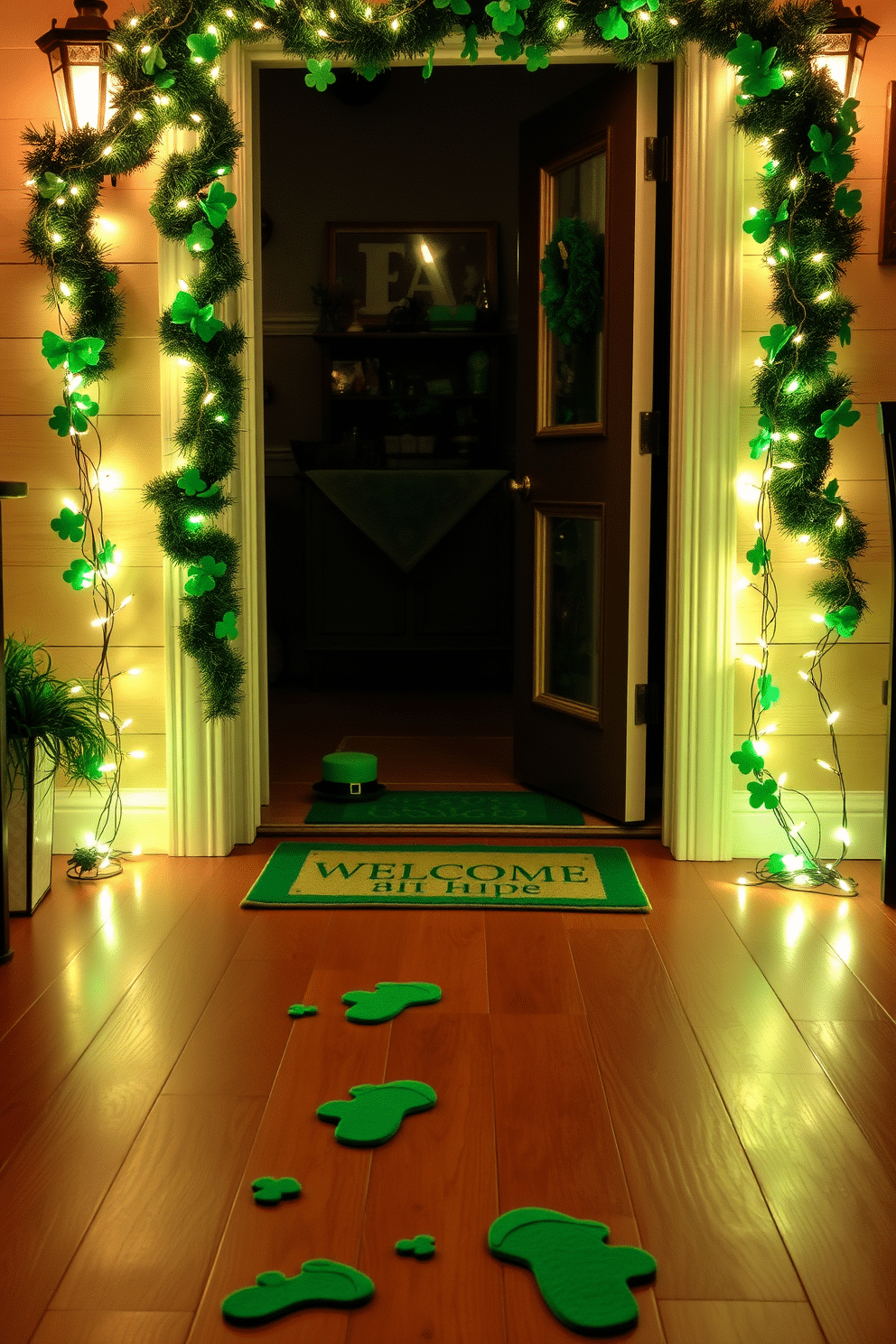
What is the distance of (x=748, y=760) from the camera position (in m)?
2.83

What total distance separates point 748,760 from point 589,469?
882 millimetres

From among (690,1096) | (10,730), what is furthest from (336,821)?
(690,1096)

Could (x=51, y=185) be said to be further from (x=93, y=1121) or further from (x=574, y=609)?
(x=93, y=1121)

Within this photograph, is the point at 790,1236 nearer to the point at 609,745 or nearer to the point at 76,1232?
the point at 76,1232

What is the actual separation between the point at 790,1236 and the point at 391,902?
4.36 feet

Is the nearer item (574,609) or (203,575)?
(203,575)

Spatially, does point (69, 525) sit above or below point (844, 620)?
above

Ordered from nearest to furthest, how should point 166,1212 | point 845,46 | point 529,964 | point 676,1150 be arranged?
point 166,1212
point 676,1150
point 529,964
point 845,46

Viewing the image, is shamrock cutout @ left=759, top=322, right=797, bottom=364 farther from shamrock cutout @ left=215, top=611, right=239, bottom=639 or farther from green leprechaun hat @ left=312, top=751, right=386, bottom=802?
green leprechaun hat @ left=312, top=751, right=386, bottom=802

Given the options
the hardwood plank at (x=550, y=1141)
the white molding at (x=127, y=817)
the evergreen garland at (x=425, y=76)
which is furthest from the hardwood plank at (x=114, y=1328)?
the white molding at (x=127, y=817)

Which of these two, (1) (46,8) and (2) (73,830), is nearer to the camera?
(1) (46,8)

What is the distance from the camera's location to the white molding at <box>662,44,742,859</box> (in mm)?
2781

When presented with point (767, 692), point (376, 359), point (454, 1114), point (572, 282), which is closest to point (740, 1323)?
point (454, 1114)

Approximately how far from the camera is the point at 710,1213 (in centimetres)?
146
